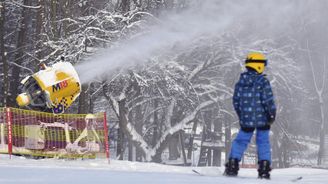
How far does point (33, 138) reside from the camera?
12531mm

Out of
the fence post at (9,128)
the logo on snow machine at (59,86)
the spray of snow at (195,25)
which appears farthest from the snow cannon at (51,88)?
the spray of snow at (195,25)

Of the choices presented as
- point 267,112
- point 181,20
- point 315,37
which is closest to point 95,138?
point 267,112

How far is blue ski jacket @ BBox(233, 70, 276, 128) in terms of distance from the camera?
22.4 ft

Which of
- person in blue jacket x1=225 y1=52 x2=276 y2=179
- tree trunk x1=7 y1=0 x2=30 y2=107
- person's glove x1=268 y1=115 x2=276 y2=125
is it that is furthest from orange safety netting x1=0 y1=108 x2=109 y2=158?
tree trunk x1=7 y1=0 x2=30 y2=107

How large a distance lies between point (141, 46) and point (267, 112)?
16.8 metres

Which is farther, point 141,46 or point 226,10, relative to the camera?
point 141,46

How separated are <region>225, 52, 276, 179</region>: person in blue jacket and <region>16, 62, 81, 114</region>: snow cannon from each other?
17.5ft

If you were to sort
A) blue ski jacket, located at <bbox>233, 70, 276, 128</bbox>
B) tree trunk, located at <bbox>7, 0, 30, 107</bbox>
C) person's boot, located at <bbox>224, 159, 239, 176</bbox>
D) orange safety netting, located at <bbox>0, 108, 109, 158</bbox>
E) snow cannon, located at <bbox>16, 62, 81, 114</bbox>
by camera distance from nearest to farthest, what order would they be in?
1. blue ski jacket, located at <bbox>233, 70, 276, 128</bbox>
2. person's boot, located at <bbox>224, 159, 239, 176</bbox>
3. snow cannon, located at <bbox>16, 62, 81, 114</bbox>
4. orange safety netting, located at <bbox>0, 108, 109, 158</bbox>
5. tree trunk, located at <bbox>7, 0, 30, 107</bbox>

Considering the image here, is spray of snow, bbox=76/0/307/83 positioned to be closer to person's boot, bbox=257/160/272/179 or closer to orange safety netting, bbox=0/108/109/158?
orange safety netting, bbox=0/108/109/158

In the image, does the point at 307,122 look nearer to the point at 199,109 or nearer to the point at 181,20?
the point at 199,109

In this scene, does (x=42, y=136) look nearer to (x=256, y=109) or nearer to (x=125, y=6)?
(x=256, y=109)

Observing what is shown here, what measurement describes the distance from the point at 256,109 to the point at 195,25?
609 inches

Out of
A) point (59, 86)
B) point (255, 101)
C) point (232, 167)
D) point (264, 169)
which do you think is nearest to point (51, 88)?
point (59, 86)

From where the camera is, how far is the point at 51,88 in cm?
1130
